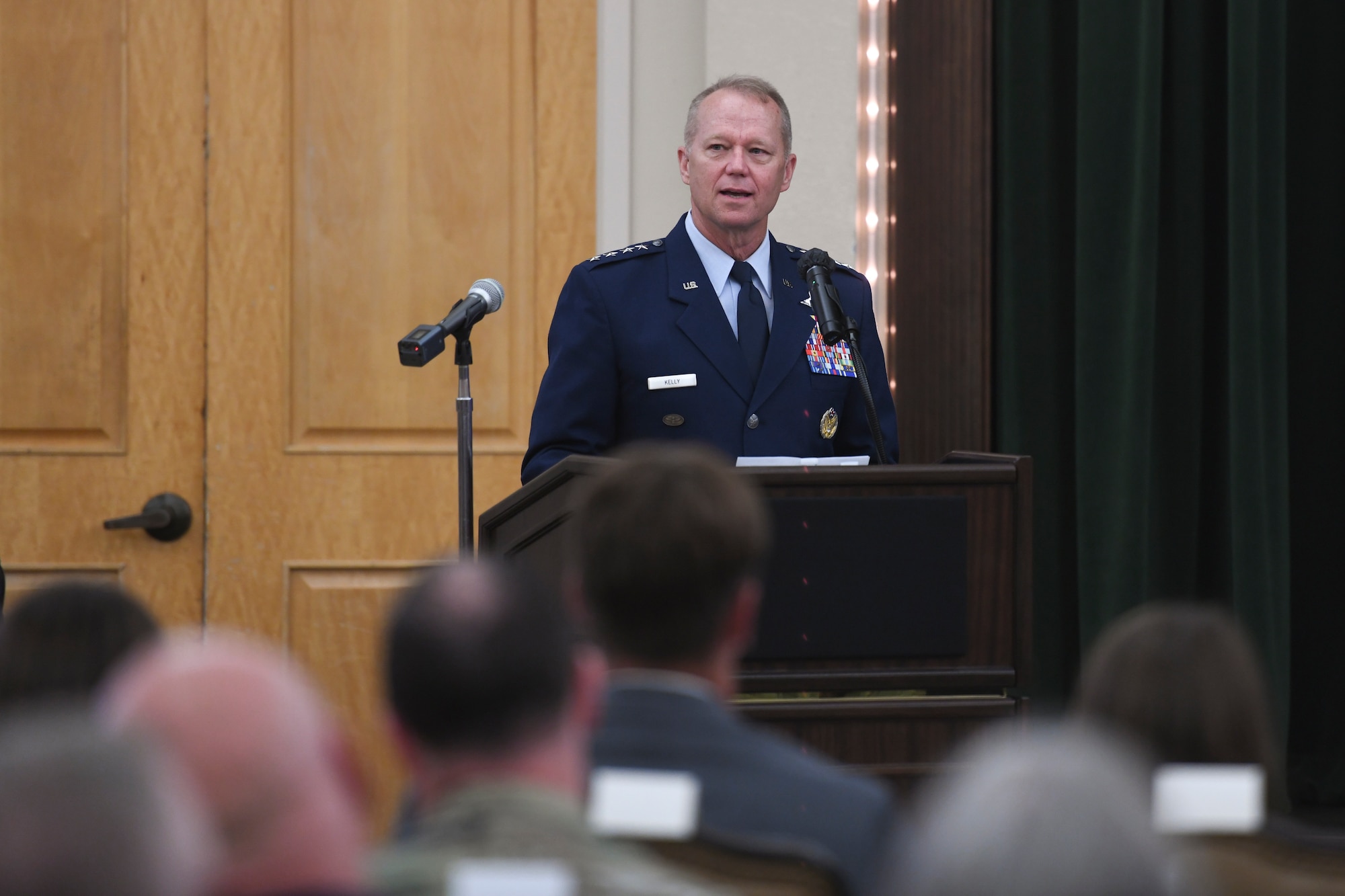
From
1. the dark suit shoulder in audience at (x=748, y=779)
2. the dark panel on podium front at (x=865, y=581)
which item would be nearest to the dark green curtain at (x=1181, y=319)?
the dark panel on podium front at (x=865, y=581)

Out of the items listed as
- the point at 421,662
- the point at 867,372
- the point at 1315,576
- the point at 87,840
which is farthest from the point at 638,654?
the point at 1315,576

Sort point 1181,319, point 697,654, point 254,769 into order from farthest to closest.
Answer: point 1181,319, point 697,654, point 254,769

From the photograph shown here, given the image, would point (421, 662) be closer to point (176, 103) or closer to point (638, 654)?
point (638, 654)

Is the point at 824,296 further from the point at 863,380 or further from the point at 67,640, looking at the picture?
the point at 67,640

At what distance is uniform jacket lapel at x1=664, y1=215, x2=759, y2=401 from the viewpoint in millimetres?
2625

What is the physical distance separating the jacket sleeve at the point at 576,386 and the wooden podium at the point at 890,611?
0.47m

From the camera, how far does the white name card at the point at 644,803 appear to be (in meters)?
1.07

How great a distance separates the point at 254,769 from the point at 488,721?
0.65ft

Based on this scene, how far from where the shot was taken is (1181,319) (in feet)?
11.7

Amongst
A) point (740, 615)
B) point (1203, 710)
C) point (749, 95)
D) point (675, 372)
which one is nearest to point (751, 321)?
point (675, 372)

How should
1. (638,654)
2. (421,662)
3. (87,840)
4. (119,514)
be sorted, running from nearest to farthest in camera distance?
(87,840), (421,662), (638,654), (119,514)

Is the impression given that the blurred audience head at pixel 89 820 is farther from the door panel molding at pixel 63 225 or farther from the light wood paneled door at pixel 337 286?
the door panel molding at pixel 63 225

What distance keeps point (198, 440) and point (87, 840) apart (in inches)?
Result: 115

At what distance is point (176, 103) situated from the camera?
3406 mm
